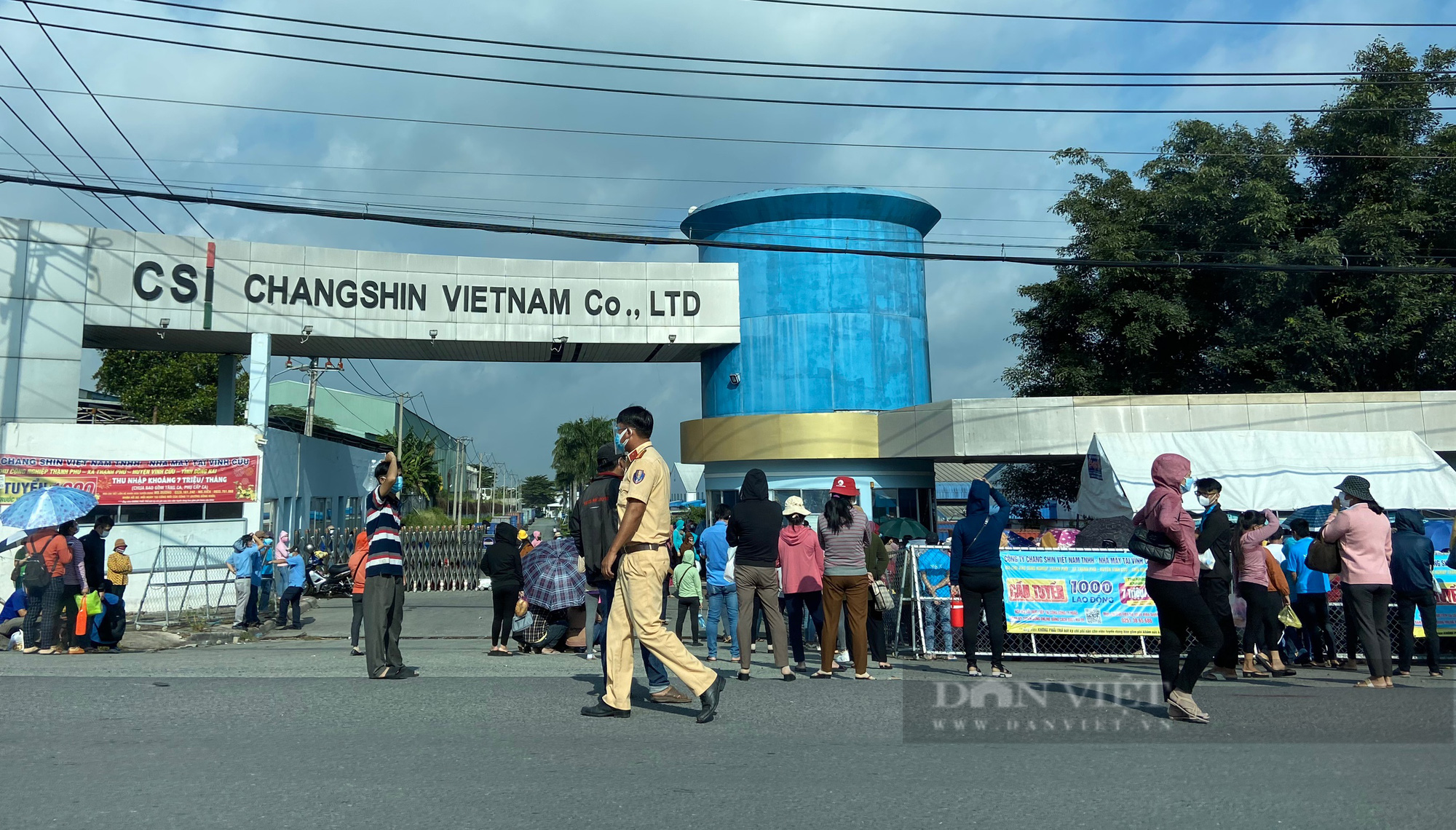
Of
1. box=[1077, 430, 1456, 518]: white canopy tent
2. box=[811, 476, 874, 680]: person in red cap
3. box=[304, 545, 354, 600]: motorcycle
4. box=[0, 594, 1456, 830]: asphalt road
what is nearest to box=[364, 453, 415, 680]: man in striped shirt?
box=[0, 594, 1456, 830]: asphalt road

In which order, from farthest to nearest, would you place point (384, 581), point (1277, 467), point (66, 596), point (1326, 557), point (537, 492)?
point (537, 492)
point (1277, 467)
point (66, 596)
point (1326, 557)
point (384, 581)

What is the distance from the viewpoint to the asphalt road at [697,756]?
4215 millimetres

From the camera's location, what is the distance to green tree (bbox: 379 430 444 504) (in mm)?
53312

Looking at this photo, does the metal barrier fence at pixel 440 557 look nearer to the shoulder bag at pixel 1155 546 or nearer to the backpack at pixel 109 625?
the backpack at pixel 109 625

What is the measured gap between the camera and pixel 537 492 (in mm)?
154375

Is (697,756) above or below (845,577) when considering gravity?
below

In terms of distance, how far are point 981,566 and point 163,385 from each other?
153 feet

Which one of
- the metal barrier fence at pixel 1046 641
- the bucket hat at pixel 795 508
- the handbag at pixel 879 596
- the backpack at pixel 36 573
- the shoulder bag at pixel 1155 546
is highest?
the bucket hat at pixel 795 508

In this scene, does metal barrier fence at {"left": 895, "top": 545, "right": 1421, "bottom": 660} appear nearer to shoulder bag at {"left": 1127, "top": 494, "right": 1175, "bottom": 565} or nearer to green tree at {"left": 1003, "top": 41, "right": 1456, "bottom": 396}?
shoulder bag at {"left": 1127, "top": 494, "right": 1175, "bottom": 565}

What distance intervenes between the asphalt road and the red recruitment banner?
490 inches

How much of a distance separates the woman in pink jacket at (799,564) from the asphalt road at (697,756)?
3.09 feet

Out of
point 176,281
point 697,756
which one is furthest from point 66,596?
point 176,281

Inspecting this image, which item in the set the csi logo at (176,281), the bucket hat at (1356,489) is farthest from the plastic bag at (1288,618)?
the csi logo at (176,281)

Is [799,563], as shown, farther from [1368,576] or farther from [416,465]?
[416,465]
